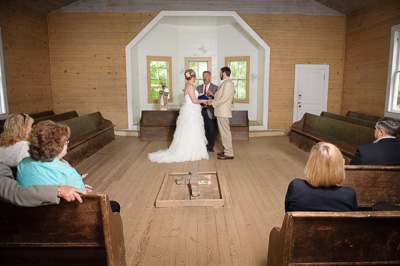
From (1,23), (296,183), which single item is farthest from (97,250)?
(1,23)

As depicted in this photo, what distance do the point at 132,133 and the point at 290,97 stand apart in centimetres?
457

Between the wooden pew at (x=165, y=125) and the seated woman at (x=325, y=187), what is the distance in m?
5.81

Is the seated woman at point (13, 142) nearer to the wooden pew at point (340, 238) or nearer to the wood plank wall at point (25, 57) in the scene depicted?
the wooden pew at point (340, 238)

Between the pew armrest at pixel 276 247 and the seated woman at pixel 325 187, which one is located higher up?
the seated woman at pixel 325 187

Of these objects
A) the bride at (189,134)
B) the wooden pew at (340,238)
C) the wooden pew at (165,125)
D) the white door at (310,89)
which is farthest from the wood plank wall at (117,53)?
the wooden pew at (340,238)

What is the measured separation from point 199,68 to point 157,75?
4.70 ft

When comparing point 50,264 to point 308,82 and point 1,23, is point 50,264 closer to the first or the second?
point 1,23

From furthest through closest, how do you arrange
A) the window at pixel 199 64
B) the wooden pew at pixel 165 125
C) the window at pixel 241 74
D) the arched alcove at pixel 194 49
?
the window at pixel 199 64 → the window at pixel 241 74 → the arched alcove at pixel 194 49 → the wooden pew at pixel 165 125

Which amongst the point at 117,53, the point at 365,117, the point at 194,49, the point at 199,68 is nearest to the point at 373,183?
the point at 365,117

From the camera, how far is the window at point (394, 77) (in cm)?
619

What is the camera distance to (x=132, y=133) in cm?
818

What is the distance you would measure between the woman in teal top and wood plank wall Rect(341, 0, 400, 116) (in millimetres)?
6826

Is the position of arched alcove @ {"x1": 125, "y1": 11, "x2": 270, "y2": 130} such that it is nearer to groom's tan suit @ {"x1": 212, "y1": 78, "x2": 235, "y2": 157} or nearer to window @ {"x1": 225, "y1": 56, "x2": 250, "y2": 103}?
window @ {"x1": 225, "y1": 56, "x2": 250, "y2": 103}

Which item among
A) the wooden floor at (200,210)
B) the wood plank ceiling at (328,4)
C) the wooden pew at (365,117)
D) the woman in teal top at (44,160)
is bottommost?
the wooden floor at (200,210)
